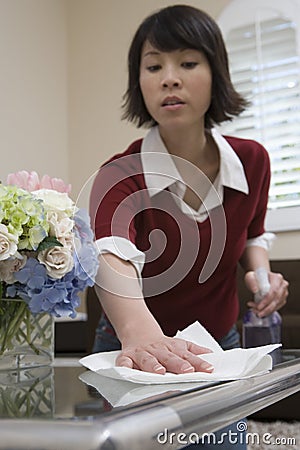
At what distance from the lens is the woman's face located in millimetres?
1238

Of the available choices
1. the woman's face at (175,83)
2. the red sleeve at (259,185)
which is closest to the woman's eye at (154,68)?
the woman's face at (175,83)

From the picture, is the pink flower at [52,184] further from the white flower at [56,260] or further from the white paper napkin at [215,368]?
the white paper napkin at [215,368]

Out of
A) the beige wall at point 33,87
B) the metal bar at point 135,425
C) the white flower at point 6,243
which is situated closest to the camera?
the metal bar at point 135,425

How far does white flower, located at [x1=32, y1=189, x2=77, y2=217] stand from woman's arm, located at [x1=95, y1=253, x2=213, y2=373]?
0.47 ft

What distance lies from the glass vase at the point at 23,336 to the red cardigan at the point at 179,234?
212mm

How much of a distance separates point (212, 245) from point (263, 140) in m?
1.97

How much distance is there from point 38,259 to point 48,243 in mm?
30

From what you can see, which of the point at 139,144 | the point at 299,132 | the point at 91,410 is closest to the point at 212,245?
the point at 139,144

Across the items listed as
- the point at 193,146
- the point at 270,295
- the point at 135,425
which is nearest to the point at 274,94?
the point at 193,146

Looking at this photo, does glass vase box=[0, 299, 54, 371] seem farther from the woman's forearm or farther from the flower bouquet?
the woman's forearm

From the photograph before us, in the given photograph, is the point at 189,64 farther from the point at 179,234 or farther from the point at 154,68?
the point at 179,234

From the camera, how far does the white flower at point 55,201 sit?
932mm

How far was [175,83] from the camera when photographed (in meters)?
1.22

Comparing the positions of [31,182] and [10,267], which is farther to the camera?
[31,182]
